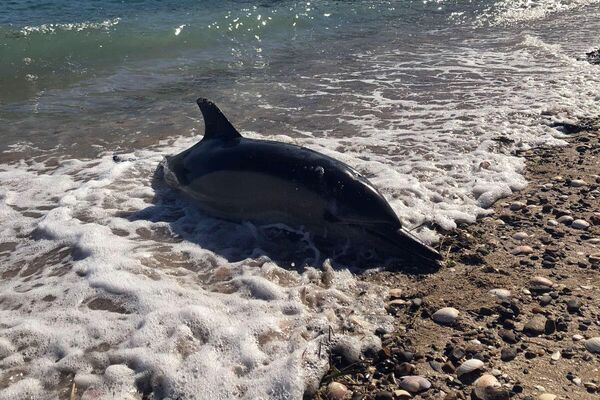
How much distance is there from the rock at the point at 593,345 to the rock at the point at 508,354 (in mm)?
503

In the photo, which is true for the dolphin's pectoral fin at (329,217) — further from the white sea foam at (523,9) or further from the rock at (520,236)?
the white sea foam at (523,9)

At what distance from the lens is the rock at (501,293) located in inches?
173

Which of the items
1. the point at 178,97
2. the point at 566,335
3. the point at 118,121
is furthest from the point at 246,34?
the point at 566,335

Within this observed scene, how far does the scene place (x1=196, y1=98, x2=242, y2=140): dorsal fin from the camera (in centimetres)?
615

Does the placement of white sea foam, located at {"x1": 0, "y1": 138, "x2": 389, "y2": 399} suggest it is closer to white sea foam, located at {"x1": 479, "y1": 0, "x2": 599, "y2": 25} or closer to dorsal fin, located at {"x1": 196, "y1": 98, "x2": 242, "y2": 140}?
dorsal fin, located at {"x1": 196, "y1": 98, "x2": 242, "y2": 140}

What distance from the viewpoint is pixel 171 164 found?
22.4 feet

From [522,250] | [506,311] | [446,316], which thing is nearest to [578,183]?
[522,250]

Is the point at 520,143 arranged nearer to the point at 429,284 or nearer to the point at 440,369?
the point at 429,284

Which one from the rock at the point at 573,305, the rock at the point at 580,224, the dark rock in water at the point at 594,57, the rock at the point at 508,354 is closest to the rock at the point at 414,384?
the rock at the point at 508,354

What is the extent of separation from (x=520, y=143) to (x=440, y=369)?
4975 mm

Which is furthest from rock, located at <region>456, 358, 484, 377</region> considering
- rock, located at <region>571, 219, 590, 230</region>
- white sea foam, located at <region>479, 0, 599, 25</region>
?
white sea foam, located at <region>479, 0, 599, 25</region>

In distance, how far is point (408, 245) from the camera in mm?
5035

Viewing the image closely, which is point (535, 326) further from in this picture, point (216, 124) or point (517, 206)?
point (216, 124)

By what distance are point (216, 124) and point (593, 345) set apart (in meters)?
4.33
